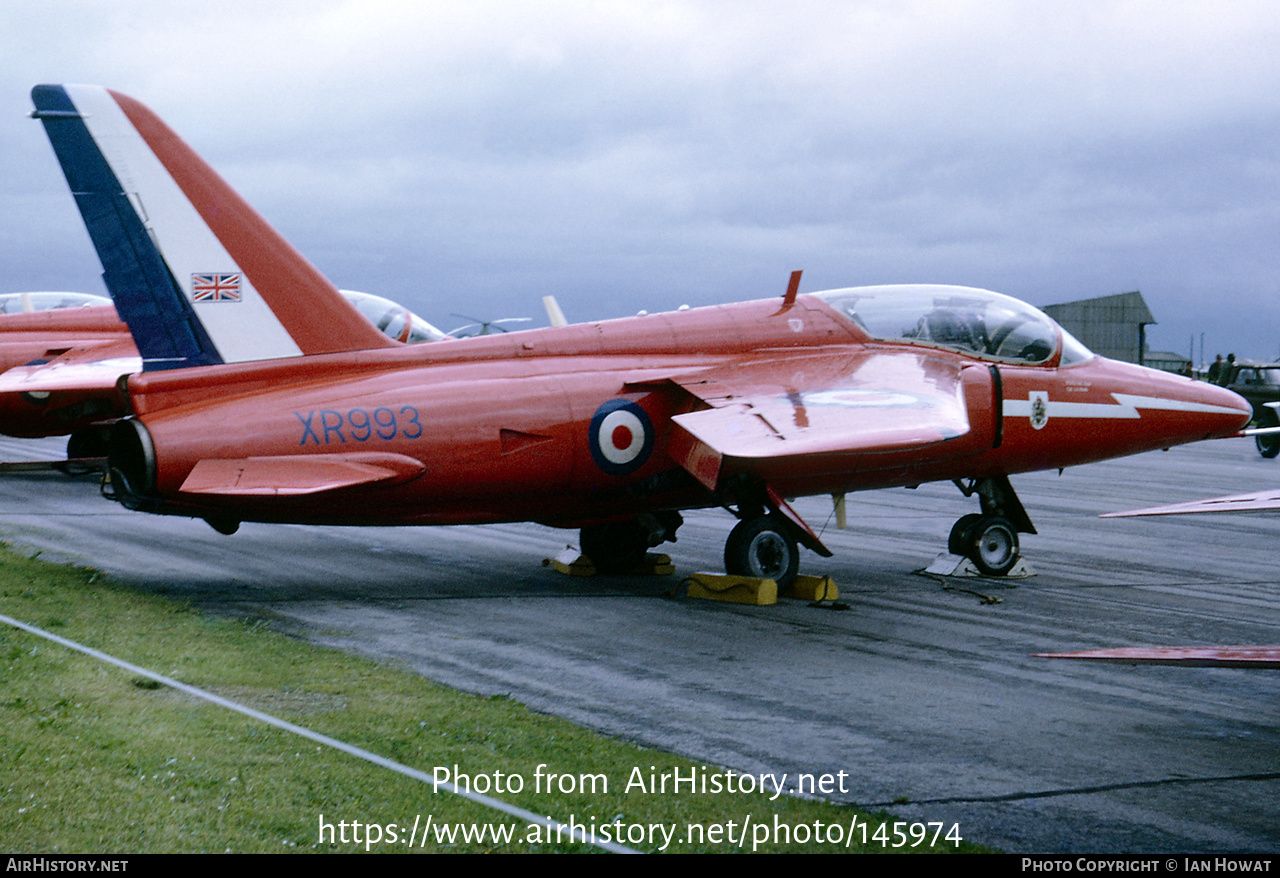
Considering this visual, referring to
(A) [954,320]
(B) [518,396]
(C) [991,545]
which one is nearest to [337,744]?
(B) [518,396]

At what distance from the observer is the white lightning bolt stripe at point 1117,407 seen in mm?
13703

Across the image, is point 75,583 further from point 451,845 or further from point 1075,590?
point 1075,590

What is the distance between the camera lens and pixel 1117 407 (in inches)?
559

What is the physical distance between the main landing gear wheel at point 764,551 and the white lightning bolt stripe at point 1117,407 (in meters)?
3.15

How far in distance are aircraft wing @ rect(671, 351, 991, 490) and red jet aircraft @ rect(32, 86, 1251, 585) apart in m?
0.03

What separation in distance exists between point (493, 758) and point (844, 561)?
364 inches

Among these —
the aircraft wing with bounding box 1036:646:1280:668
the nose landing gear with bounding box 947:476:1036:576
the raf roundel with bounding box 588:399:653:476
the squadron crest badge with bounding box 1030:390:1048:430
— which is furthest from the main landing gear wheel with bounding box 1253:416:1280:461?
the aircraft wing with bounding box 1036:646:1280:668

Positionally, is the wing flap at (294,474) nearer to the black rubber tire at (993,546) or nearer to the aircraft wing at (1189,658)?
the aircraft wing at (1189,658)

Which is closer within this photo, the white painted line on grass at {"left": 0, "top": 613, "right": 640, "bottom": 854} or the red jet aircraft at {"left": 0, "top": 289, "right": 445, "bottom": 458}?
the white painted line on grass at {"left": 0, "top": 613, "right": 640, "bottom": 854}

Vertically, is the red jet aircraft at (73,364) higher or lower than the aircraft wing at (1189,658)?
higher

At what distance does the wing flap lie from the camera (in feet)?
33.7

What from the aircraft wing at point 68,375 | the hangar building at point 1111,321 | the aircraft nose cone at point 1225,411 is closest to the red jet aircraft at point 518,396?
the aircraft nose cone at point 1225,411

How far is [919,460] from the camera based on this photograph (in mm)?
13453

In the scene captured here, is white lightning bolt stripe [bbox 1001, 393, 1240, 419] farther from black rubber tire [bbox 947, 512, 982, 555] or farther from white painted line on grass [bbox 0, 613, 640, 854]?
white painted line on grass [bbox 0, 613, 640, 854]
